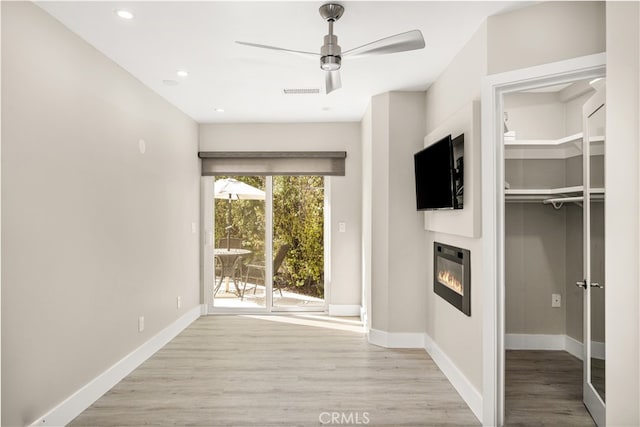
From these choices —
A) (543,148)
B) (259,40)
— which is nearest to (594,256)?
(543,148)

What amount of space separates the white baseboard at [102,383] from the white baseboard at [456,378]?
2582 millimetres

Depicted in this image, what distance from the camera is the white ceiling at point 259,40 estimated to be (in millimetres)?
2381

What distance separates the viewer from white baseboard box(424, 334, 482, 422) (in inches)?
106

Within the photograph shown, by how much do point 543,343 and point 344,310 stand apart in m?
2.34

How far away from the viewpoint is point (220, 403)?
2.86m

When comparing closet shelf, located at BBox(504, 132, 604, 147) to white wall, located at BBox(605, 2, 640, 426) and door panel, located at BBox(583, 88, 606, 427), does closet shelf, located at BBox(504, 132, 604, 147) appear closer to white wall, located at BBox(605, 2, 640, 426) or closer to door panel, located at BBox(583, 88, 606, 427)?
door panel, located at BBox(583, 88, 606, 427)

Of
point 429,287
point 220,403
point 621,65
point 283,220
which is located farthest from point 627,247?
point 283,220

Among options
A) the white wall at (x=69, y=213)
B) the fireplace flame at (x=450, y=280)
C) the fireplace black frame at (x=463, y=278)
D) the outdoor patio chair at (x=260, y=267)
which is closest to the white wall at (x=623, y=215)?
the fireplace black frame at (x=463, y=278)

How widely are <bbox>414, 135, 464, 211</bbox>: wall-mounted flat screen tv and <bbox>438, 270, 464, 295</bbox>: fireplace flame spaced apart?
0.56 m

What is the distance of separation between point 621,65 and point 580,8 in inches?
28.5

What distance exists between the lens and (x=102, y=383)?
9.73 feet

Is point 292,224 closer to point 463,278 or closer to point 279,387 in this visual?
point 279,387

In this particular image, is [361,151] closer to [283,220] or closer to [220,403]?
[283,220]

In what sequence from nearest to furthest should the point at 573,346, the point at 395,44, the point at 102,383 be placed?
1. the point at 395,44
2. the point at 102,383
3. the point at 573,346
